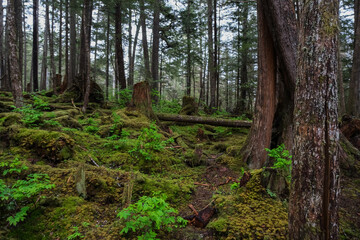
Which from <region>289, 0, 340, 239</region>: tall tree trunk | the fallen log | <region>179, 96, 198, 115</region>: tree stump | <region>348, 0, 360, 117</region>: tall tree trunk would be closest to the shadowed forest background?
<region>289, 0, 340, 239</region>: tall tree trunk

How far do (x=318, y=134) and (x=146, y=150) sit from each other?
3.70m

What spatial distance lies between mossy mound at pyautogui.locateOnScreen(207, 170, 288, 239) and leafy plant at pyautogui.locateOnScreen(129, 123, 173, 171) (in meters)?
2.10

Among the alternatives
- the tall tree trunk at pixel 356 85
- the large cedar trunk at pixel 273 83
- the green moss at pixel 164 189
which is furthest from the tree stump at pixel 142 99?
the tall tree trunk at pixel 356 85

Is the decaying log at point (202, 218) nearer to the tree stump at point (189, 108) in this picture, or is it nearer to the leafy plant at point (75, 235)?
the leafy plant at point (75, 235)

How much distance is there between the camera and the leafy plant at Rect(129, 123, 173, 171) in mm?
4566

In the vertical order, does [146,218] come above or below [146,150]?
below

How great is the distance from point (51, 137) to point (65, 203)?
1.82 metres

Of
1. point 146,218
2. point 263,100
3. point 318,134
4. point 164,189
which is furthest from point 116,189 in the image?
point 263,100

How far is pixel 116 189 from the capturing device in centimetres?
328

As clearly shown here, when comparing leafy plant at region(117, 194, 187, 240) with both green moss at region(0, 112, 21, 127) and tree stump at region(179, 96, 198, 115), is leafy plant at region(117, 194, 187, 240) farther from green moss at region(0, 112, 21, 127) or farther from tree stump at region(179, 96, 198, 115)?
tree stump at region(179, 96, 198, 115)

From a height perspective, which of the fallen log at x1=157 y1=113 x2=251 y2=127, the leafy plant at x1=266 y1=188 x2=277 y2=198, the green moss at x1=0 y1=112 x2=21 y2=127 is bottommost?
the leafy plant at x1=266 y1=188 x2=277 y2=198

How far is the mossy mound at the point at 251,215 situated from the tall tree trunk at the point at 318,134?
1.57ft

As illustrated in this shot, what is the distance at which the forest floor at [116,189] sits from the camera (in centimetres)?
233

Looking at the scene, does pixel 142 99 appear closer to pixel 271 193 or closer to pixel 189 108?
pixel 189 108
